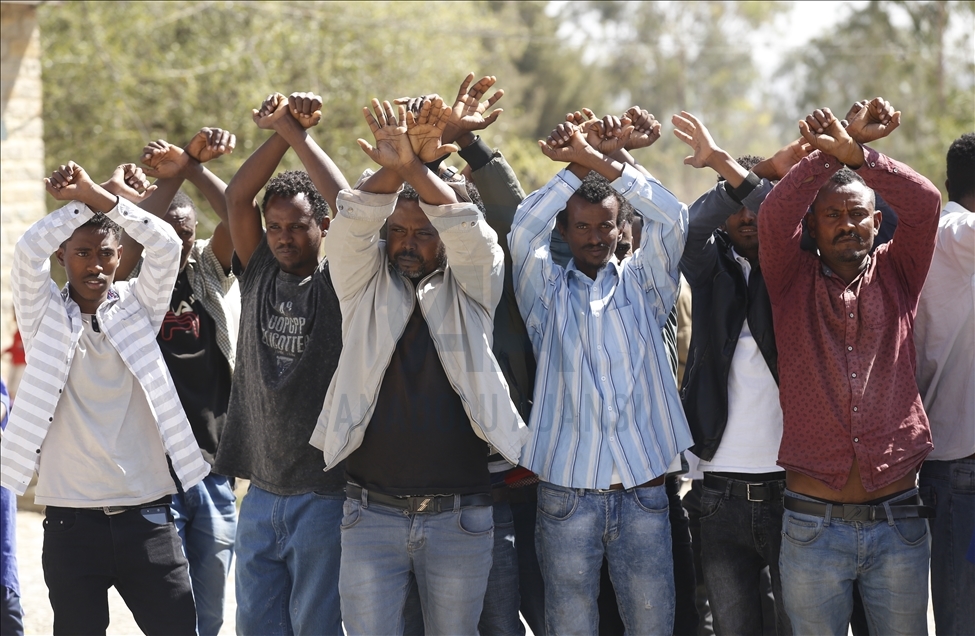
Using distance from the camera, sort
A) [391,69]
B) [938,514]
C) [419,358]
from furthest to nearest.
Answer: [391,69] → [938,514] → [419,358]

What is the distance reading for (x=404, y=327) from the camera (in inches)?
147

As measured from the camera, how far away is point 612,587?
413 centimetres

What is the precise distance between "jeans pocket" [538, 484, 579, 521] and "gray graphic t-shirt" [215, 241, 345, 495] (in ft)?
2.71

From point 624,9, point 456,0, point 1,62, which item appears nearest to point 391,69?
point 456,0

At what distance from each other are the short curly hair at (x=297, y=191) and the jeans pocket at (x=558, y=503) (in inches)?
58.7

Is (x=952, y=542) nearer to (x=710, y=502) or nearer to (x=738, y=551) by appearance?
(x=738, y=551)

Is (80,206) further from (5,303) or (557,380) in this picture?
(5,303)

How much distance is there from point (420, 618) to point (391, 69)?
1171cm

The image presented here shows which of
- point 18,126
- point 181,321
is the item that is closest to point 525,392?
point 181,321

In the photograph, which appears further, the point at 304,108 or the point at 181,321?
the point at 181,321

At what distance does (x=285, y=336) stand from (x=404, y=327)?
1.94ft

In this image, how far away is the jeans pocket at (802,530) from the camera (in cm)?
365

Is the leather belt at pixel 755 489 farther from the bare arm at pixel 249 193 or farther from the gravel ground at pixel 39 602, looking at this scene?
the gravel ground at pixel 39 602

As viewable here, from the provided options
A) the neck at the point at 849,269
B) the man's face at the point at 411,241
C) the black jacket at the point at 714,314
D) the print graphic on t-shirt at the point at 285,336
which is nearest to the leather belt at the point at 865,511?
the black jacket at the point at 714,314
